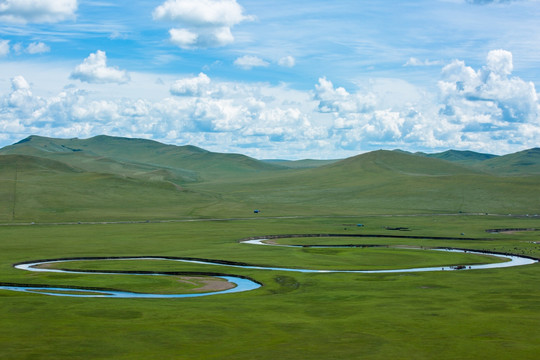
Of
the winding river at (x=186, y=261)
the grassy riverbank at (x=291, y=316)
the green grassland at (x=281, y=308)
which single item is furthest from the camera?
the winding river at (x=186, y=261)

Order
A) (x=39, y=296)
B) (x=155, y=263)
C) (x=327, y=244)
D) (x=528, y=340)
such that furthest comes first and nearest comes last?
(x=327, y=244) < (x=155, y=263) < (x=39, y=296) < (x=528, y=340)

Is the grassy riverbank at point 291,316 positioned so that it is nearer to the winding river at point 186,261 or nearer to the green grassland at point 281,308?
the green grassland at point 281,308

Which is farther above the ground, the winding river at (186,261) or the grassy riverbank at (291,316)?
the grassy riverbank at (291,316)

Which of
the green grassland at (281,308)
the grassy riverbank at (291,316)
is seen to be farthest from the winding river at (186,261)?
the grassy riverbank at (291,316)

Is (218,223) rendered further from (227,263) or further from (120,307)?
(120,307)

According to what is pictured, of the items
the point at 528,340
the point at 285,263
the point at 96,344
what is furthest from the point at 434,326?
the point at 285,263

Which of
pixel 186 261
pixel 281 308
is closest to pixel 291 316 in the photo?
pixel 281 308

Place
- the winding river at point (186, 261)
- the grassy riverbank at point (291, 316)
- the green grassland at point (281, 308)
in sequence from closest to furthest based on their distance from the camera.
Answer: the grassy riverbank at point (291, 316) < the green grassland at point (281, 308) < the winding river at point (186, 261)

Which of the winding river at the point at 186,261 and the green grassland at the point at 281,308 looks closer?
the green grassland at the point at 281,308

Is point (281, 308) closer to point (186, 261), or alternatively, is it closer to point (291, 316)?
point (291, 316)
